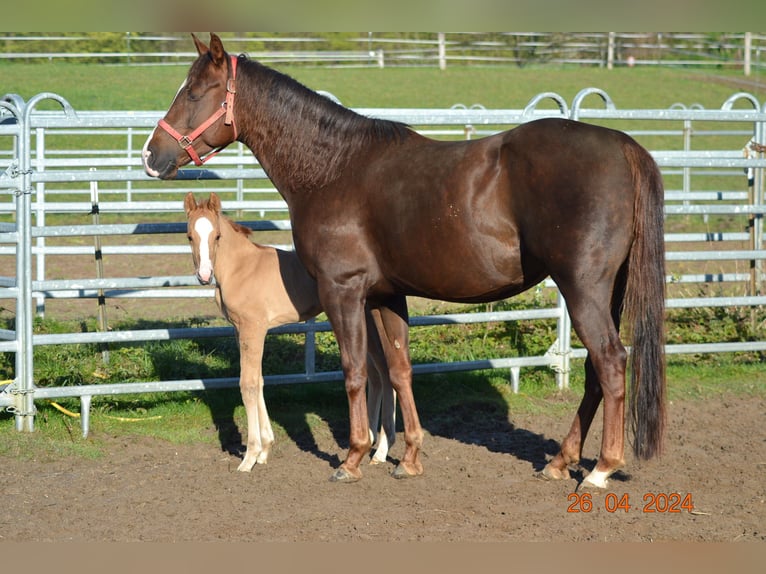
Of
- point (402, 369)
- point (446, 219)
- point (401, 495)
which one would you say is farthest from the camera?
point (402, 369)

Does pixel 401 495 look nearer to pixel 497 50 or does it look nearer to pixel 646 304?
pixel 646 304

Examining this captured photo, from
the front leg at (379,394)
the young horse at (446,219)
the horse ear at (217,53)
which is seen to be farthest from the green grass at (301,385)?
the horse ear at (217,53)

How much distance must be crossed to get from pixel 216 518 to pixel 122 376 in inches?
96.8

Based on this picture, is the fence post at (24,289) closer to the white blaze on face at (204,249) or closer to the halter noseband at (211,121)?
the halter noseband at (211,121)

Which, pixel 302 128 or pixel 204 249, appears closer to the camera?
pixel 204 249

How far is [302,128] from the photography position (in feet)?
16.7

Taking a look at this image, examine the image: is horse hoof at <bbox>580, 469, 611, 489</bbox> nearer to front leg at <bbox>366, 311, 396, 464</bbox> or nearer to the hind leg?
the hind leg

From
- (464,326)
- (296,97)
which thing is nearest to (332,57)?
(464,326)

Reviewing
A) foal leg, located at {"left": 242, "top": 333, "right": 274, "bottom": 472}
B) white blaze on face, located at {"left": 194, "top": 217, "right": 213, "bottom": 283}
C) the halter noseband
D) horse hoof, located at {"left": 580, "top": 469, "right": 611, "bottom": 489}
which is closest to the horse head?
the halter noseband

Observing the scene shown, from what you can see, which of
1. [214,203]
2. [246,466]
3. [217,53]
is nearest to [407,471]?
[246,466]

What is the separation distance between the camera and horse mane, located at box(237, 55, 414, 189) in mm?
5051

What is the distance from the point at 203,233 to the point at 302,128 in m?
0.86

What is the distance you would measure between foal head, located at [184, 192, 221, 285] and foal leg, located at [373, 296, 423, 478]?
1074 mm

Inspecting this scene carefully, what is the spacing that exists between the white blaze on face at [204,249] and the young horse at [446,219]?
1.41 feet
